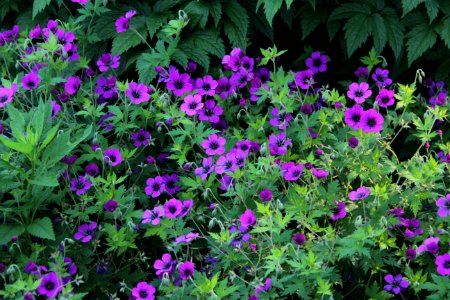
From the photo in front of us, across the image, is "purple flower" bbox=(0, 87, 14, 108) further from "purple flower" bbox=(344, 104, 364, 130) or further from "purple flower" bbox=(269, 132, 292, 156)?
"purple flower" bbox=(344, 104, 364, 130)

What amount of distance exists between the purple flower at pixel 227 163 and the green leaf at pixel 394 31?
1.30 metres

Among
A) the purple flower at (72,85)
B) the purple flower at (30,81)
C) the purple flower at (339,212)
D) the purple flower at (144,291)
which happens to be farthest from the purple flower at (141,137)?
the purple flower at (339,212)

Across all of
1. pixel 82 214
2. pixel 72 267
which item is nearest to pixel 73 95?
pixel 82 214

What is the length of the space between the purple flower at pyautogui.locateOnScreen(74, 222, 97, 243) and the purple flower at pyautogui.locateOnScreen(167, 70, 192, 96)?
85cm

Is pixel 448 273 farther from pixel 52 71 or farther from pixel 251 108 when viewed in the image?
pixel 52 71

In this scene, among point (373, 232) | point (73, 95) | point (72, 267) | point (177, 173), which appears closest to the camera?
point (373, 232)

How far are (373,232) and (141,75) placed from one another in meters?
1.58

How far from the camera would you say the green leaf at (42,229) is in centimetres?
269

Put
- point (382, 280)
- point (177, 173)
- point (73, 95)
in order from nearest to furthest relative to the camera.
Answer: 1. point (382, 280)
2. point (177, 173)
3. point (73, 95)

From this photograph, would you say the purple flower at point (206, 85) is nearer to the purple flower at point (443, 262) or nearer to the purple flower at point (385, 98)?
the purple flower at point (385, 98)

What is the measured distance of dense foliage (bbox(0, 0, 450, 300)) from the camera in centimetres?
266

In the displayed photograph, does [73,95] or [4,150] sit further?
[73,95]

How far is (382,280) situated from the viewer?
9.80 feet

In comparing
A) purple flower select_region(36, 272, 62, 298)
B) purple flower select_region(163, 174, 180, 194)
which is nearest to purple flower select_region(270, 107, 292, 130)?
purple flower select_region(163, 174, 180, 194)
